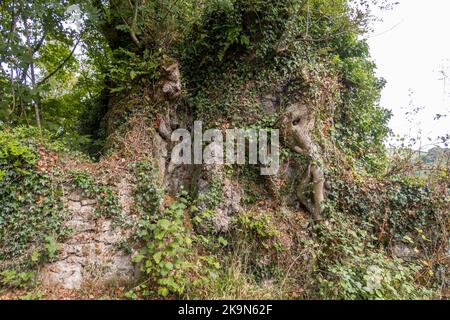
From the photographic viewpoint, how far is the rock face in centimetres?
369

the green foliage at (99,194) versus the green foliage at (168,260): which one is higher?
the green foliage at (99,194)

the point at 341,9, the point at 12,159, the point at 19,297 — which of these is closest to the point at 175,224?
the point at 19,297

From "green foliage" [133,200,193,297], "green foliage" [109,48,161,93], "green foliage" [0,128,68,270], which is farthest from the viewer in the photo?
"green foliage" [109,48,161,93]

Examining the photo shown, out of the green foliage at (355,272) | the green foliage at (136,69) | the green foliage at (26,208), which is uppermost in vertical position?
the green foliage at (136,69)

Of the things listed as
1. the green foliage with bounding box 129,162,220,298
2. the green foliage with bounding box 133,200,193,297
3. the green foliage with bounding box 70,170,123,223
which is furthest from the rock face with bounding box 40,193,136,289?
the green foliage with bounding box 133,200,193,297

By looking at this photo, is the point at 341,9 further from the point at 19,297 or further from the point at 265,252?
the point at 19,297

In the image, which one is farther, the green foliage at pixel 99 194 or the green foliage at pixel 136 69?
the green foliage at pixel 136 69

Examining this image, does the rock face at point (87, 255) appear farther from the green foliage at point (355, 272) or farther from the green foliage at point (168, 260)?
the green foliage at point (355, 272)

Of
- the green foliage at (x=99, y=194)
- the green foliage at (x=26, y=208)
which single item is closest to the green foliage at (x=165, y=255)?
the green foliage at (x=99, y=194)

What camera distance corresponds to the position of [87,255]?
12.7 ft

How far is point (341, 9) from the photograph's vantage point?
6293 millimetres

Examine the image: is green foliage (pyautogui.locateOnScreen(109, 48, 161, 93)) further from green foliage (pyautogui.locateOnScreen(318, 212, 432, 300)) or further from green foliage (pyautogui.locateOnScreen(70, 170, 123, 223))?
green foliage (pyautogui.locateOnScreen(318, 212, 432, 300))

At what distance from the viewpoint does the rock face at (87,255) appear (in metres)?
3.69
